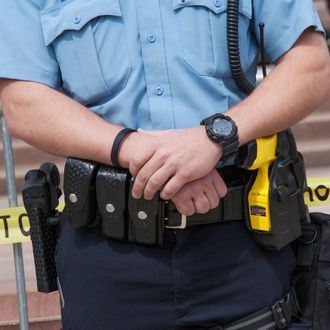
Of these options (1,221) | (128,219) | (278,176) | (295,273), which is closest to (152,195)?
(128,219)

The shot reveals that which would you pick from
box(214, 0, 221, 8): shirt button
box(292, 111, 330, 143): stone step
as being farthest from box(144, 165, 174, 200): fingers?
box(292, 111, 330, 143): stone step

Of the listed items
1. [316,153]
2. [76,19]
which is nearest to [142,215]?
[76,19]

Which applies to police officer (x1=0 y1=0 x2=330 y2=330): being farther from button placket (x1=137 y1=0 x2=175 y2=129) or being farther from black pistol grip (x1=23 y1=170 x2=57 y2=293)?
black pistol grip (x1=23 y1=170 x2=57 y2=293)

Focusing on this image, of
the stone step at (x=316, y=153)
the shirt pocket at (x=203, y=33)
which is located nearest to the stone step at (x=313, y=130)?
the stone step at (x=316, y=153)

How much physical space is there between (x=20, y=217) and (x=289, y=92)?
6.36ft

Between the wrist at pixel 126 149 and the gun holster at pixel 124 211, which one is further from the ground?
the wrist at pixel 126 149

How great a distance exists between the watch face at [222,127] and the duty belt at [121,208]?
0.60 feet

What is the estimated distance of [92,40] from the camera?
1885mm

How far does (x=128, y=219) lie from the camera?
1.85m

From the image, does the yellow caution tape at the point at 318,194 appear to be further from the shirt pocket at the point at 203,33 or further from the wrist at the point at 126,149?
the wrist at the point at 126,149

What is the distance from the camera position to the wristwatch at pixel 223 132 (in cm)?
173

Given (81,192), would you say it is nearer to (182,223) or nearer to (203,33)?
(182,223)

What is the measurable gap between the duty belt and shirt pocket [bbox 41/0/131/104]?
0.21m

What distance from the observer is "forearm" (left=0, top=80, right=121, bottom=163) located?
1820mm
